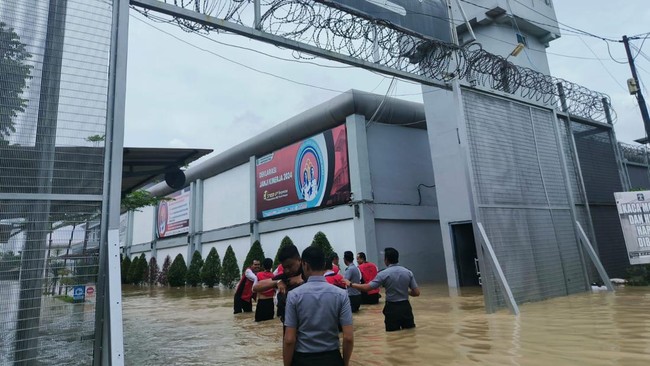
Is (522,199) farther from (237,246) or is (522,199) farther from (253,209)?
(237,246)

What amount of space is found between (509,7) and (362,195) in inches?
338

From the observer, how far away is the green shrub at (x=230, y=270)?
66.3 ft

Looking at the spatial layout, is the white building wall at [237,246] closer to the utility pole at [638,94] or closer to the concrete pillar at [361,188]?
the concrete pillar at [361,188]

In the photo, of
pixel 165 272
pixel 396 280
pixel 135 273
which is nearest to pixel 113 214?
pixel 396 280

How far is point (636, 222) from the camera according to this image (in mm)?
9531

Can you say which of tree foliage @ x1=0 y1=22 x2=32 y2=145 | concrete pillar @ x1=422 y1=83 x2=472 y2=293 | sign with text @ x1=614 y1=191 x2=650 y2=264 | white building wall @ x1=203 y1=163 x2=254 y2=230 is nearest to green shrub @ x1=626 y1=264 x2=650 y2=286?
sign with text @ x1=614 y1=191 x2=650 y2=264

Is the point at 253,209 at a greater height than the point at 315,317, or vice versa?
the point at 253,209

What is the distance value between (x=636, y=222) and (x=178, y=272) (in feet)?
73.2

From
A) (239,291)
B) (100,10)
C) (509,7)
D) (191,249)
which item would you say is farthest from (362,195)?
(191,249)

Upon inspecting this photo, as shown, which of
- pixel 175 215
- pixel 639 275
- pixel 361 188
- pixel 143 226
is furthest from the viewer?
pixel 143 226

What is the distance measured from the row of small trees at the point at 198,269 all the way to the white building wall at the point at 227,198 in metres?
1.66

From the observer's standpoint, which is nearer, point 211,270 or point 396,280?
point 396,280

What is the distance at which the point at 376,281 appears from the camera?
18.2ft

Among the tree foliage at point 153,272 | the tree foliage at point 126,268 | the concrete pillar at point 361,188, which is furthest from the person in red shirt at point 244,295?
the tree foliage at point 126,268
